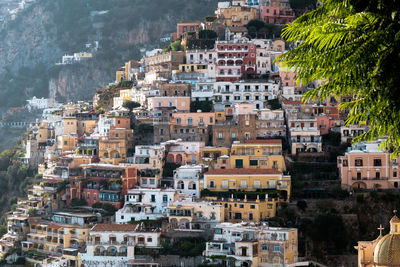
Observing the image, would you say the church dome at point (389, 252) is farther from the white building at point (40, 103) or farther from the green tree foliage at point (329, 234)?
the white building at point (40, 103)

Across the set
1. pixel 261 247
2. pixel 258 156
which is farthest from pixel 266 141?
pixel 261 247

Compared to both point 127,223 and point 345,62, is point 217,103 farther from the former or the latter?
point 345,62

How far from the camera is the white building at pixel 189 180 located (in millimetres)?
50250

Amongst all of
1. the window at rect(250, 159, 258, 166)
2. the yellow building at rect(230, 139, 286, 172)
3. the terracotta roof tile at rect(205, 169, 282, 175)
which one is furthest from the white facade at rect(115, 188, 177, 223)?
the window at rect(250, 159, 258, 166)

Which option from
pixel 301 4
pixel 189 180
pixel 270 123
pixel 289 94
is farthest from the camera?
pixel 301 4

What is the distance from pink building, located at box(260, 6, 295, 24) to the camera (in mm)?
78125

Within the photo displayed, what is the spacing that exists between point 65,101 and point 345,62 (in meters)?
111

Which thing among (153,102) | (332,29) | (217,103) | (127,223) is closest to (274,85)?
(217,103)

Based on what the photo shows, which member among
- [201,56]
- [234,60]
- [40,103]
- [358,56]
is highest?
[201,56]

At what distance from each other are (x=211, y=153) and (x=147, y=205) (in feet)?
23.6

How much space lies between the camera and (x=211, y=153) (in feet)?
178

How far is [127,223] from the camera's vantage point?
48.1 meters

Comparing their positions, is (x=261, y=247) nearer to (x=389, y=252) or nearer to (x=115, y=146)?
(x=389, y=252)

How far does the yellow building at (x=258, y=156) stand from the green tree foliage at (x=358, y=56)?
144 ft
